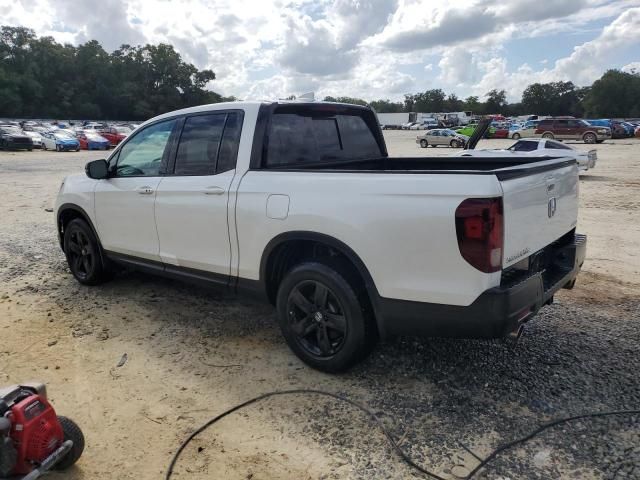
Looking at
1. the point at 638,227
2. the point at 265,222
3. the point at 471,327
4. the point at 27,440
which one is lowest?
the point at 638,227

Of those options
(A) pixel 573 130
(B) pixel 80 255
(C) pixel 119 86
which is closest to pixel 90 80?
(C) pixel 119 86

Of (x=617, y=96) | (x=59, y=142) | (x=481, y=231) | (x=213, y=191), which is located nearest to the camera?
(x=481, y=231)

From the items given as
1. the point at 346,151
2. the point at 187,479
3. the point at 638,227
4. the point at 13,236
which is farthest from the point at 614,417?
the point at 13,236

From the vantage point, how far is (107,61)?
10819 centimetres

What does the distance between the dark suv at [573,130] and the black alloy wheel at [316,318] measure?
37.8 meters

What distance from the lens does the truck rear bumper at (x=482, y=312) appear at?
282 cm

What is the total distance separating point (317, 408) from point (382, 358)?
0.81 metres

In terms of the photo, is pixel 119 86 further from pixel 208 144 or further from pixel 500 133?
pixel 208 144

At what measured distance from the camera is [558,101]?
12119cm

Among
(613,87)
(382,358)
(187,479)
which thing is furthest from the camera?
(613,87)

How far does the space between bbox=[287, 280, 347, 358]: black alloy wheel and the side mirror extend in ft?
8.37

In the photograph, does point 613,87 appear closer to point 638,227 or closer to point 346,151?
point 638,227

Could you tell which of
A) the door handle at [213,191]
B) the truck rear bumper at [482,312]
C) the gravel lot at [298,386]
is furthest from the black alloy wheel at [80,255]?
the truck rear bumper at [482,312]

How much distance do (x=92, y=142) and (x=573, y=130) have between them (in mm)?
34534
